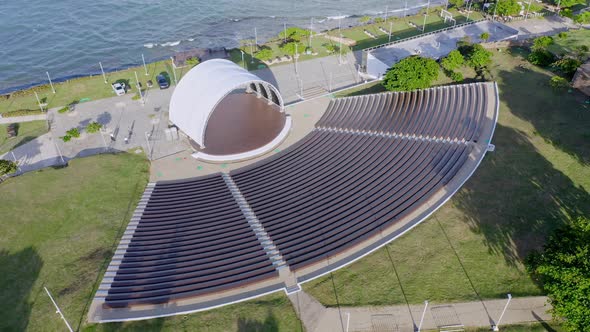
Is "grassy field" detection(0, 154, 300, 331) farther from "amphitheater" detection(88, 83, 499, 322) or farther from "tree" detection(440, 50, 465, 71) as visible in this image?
"tree" detection(440, 50, 465, 71)

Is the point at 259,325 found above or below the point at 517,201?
below

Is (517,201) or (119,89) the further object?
(119,89)

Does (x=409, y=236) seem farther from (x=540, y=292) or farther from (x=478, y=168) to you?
(x=478, y=168)

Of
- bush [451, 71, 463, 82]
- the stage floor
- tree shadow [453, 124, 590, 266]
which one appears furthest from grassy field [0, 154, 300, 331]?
bush [451, 71, 463, 82]

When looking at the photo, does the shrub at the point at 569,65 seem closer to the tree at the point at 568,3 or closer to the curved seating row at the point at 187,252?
the tree at the point at 568,3

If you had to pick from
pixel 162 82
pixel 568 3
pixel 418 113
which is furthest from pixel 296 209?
pixel 568 3

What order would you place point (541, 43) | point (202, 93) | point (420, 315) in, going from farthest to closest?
point (541, 43) → point (202, 93) → point (420, 315)

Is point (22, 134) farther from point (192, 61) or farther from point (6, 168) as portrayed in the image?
point (192, 61)

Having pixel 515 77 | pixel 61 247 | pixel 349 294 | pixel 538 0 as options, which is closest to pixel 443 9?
pixel 538 0

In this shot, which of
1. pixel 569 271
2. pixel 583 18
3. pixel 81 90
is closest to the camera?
pixel 569 271
